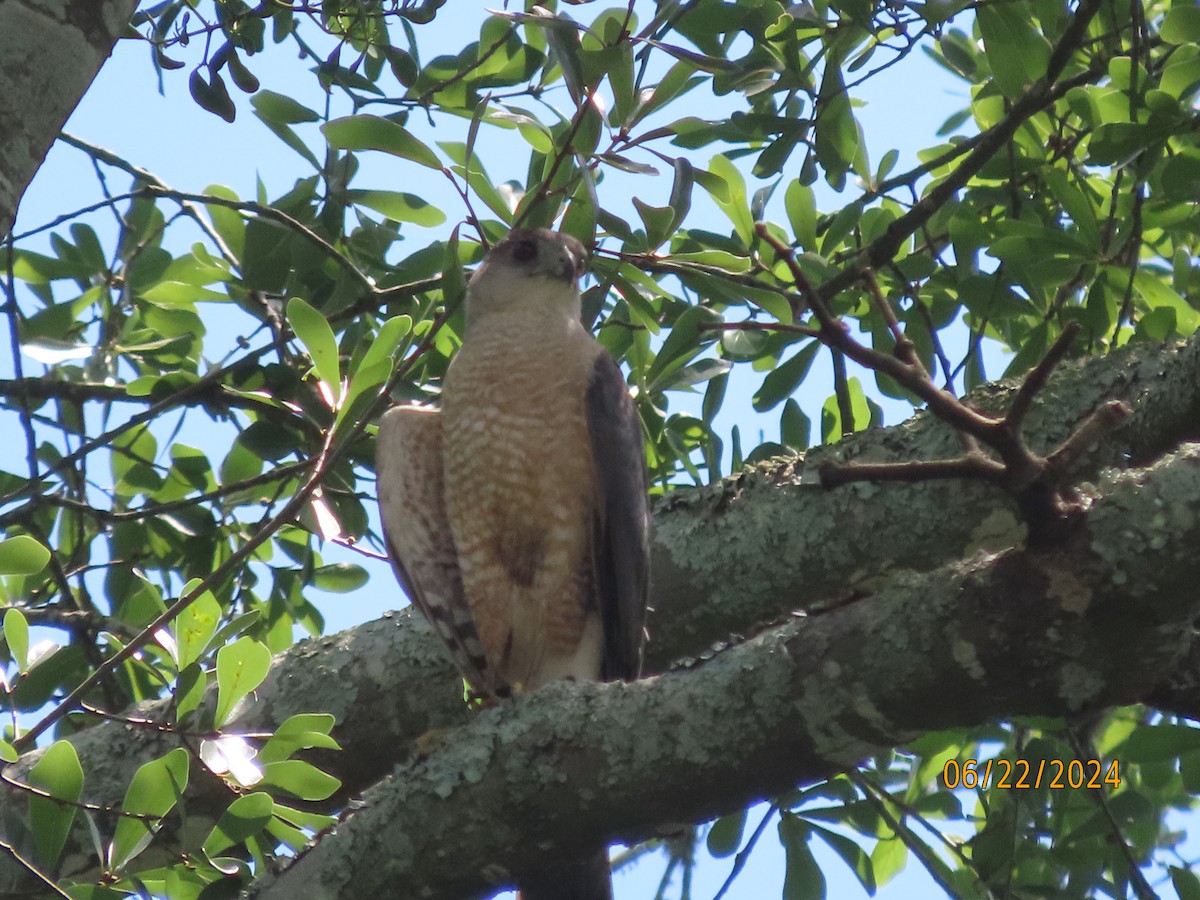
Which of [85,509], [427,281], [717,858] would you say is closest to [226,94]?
[427,281]

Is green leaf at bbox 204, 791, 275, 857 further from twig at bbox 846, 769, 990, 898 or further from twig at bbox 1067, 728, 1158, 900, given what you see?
twig at bbox 1067, 728, 1158, 900

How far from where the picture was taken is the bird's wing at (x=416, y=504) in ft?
12.2

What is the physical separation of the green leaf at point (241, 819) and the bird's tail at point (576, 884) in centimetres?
59

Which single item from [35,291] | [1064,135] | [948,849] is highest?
[1064,135]

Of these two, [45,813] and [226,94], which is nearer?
[45,813]

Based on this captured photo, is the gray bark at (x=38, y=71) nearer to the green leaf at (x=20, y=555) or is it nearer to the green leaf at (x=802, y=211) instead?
the green leaf at (x=20, y=555)

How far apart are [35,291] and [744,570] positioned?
256 cm

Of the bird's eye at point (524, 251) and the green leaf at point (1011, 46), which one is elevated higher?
the green leaf at point (1011, 46)

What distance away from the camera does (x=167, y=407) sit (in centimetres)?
362

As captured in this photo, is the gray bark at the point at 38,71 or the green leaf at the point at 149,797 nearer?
the gray bark at the point at 38,71

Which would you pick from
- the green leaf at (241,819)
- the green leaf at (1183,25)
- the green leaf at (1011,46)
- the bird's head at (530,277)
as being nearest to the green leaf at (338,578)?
the bird's head at (530,277)

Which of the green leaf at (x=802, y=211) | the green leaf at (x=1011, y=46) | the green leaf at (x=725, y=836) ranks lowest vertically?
the green leaf at (x=725, y=836)

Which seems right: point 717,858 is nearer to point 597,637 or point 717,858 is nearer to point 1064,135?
point 597,637
